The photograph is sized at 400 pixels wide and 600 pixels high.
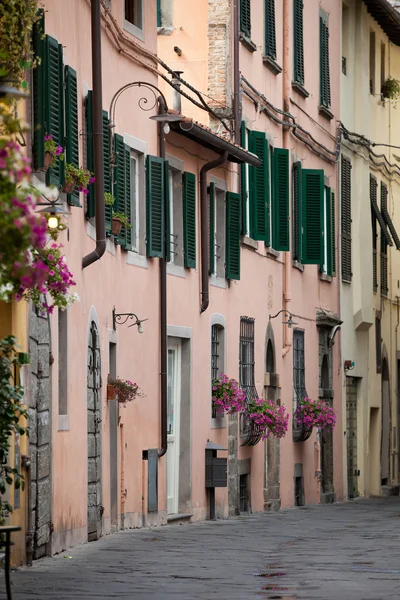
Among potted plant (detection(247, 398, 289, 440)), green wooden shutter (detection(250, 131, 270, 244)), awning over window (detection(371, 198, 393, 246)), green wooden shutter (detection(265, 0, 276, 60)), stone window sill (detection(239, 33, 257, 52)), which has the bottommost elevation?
potted plant (detection(247, 398, 289, 440))

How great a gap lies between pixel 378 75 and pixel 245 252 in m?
12.4

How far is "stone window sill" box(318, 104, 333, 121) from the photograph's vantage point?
31725mm

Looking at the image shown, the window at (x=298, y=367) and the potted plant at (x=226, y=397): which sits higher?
the window at (x=298, y=367)

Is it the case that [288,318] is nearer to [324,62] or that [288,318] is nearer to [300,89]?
[300,89]

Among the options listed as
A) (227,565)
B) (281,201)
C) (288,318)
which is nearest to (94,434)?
(227,565)

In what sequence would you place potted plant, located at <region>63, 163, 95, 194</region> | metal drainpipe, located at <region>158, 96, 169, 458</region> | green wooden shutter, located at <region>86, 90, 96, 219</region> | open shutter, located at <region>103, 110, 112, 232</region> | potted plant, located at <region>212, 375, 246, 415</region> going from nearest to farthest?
potted plant, located at <region>63, 163, 95, 194</region> → green wooden shutter, located at <region>86, 90, 96, 219</region> → open shutter, located at <region>103, 110, 112, 232</region> → metal drainpipe, located at <region>158, 96, 169, 458</region> → potted plant, located at <region>212, 375, 246, 415</region>

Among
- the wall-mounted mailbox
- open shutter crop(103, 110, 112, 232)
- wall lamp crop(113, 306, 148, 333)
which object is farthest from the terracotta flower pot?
the wall-mounted mailbox

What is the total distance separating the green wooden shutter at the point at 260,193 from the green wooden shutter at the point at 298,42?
2996mm

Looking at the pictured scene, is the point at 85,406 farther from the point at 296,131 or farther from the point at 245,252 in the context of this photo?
the point at 296,131

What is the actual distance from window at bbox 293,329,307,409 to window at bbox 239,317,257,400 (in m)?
3.13

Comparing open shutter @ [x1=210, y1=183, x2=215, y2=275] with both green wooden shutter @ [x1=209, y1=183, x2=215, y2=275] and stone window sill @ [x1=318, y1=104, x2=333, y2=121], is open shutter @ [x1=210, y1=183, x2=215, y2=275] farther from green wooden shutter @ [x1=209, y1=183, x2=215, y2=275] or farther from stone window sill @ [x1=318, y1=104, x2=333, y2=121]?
stone window sill @ [x1=318, y1=104, x2=333, y2=121]

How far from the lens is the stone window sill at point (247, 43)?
25781 mm

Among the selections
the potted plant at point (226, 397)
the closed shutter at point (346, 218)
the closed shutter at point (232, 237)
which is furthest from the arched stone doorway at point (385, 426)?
the potted plant at point (226, 397)

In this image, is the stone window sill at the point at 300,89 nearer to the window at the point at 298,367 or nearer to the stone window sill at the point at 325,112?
the stone window sill at the point at 325,112
